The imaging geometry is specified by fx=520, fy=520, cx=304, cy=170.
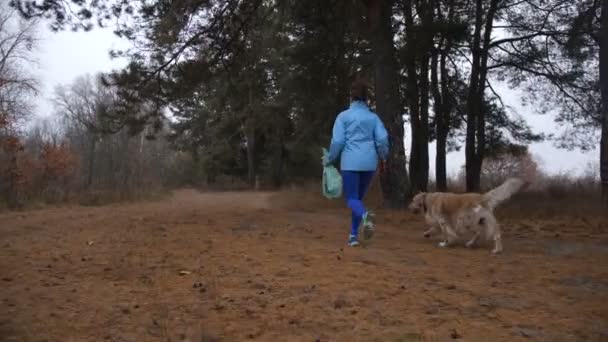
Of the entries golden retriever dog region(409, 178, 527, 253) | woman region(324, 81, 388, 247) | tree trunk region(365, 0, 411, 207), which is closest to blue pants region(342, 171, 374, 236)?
woman region(324, 81, 388, 247)

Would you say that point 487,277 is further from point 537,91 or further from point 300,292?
point 537,91

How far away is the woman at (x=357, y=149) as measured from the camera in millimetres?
6625

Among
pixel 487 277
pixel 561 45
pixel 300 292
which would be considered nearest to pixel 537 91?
pixel 561 45

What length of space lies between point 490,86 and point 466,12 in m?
4.06

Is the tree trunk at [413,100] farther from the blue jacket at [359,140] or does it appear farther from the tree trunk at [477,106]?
the blue jacket at [359,140]

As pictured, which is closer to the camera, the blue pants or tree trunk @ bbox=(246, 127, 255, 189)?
the blue pants

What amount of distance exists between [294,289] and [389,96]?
25.9ft

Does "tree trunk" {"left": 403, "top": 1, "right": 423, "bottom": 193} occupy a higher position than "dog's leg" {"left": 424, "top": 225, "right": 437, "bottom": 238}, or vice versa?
"tree trunk" {"left": 403, "top": 1, "right": 423, "bottom": 193}

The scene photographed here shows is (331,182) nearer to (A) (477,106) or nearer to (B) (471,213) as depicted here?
(B) (471,213)

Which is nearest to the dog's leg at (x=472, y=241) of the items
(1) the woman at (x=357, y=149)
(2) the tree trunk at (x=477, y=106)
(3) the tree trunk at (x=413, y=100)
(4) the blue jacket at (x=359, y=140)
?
(1) the woman at (x=357, y=149)

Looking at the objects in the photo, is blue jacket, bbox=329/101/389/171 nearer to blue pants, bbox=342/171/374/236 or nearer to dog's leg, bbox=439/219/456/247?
blue pants, bbox=342/171/374/236

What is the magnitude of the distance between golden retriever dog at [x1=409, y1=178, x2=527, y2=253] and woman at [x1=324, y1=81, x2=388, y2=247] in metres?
1.04

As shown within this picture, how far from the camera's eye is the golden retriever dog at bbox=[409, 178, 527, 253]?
21.4ft

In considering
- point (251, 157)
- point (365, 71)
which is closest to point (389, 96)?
point (365, 71)
